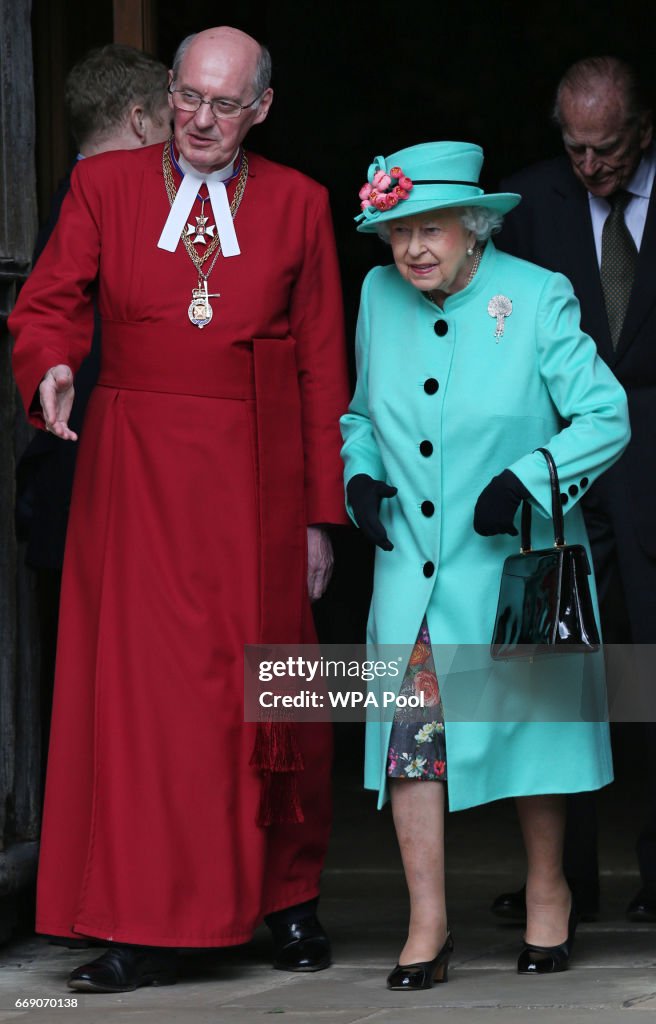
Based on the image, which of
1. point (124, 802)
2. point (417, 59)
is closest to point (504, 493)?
point (124, 802)

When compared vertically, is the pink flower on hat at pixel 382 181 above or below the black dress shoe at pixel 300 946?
above

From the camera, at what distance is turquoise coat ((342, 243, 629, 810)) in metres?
3.91

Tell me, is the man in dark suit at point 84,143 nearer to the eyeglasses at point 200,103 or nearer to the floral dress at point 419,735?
the eyeglasses at point 200,103

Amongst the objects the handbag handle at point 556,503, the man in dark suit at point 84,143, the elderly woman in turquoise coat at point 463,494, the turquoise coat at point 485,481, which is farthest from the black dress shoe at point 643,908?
the man in dark suit at point 84,143

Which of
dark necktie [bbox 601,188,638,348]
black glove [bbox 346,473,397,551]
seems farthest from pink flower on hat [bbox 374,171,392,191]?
dark necktie [bbox 601,188,638,348]

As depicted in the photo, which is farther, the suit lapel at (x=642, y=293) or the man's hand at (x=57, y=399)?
the suit lapel at (x=642, y=293)

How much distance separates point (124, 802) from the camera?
4020 mm

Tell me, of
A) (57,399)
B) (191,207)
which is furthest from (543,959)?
(191,207)

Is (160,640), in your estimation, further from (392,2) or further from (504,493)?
(392,2)

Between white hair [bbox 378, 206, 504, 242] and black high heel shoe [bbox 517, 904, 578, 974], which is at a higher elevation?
white hair [bbox 378, 206, 504, 242]

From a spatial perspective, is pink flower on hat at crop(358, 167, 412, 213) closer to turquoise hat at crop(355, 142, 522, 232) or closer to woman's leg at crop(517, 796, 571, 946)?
turquoise hat at crop(355, 142, 522, 232)

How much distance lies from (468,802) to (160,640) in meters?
0.71

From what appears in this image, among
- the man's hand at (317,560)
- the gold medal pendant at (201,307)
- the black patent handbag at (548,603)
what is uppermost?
the gold medal pendant at (201,307)

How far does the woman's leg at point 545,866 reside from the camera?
4008mm
